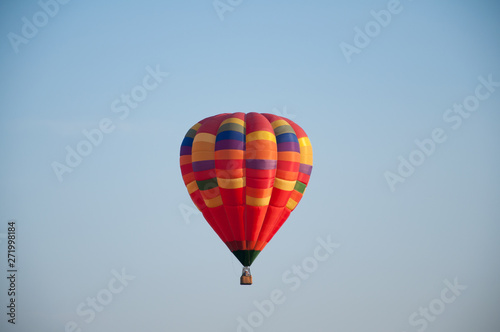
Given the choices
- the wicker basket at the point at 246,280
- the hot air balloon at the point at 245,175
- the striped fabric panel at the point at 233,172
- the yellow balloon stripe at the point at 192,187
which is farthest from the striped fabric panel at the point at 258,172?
the yellow balloon stripe at the point at 192,187

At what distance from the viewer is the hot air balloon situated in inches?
2606

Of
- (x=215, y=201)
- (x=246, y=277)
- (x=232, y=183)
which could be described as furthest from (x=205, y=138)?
(x=246, y=277)

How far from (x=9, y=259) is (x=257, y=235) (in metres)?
11.3

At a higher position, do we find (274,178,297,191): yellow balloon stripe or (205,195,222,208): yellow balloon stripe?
(274,178,297,191): yellow balloon stripe

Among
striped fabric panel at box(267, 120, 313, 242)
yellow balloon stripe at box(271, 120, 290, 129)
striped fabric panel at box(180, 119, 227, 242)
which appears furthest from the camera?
striped fabric panel at box(267, 120, 313, 242)

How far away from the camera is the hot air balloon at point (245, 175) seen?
6619 centimetres

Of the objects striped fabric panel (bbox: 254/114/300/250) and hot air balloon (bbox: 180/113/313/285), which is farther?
striped fabric panel (bbox: 254/114/300/250)

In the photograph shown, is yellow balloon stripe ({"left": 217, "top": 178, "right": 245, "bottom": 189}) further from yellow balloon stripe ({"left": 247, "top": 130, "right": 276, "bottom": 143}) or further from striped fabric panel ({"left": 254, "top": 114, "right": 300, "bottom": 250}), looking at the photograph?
yellow balloon stripe ({"left": 247, "top": 130, "right": 276, "bottom": 143})

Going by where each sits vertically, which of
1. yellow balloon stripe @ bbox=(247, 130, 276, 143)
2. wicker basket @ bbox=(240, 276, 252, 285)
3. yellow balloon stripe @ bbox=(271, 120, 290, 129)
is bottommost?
wicker basket @ bbox=(240, 276, 252, 285)

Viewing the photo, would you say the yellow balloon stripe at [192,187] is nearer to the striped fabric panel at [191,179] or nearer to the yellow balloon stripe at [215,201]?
the striped fabric panel at [191,179]

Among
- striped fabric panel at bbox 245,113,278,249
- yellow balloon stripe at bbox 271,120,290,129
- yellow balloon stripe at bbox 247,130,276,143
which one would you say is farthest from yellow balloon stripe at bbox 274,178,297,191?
yellow balloon stripe at bbox 271,120,290,129

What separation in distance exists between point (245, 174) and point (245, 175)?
0.05m

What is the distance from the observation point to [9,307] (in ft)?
213

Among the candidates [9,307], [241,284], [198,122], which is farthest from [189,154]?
[9,307]
